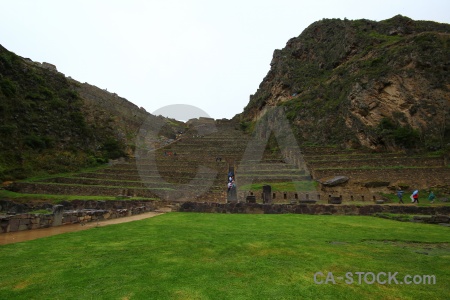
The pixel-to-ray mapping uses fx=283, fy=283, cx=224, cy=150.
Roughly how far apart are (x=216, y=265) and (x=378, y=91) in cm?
3208

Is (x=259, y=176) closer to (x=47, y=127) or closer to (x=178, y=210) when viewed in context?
(x=178, y=210)

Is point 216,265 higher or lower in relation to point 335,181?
lower

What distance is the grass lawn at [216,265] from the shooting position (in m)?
3.98

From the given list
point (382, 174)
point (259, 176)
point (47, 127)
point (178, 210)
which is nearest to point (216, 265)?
point (178, 210)

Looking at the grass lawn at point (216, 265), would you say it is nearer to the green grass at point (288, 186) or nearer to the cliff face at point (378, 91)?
the green grass at point (288, 186)

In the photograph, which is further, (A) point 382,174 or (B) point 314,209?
(A) point 382,174

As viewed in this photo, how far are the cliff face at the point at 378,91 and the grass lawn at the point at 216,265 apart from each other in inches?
924

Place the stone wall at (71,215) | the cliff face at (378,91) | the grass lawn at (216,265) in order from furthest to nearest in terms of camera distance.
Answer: the cliff face at (378,91) < the stone wall at (71,215) < the grass lawn at (216,265)

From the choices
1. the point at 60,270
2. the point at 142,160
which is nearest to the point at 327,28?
the point at 142,160

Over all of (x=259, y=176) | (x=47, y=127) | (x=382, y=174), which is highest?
(x=47, y=127)

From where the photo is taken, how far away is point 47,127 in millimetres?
30797

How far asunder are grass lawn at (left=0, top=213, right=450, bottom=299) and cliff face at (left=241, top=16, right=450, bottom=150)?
23.5 meters

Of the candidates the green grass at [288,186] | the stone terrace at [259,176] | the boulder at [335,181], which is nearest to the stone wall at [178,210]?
the stone terrace at [259,176]

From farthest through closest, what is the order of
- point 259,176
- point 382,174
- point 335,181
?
point 259,176 → point 382,174 → point 335,181
